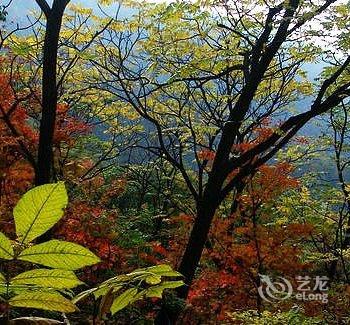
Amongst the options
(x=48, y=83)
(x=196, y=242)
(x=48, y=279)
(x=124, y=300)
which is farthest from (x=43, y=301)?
(x=196, y=242)

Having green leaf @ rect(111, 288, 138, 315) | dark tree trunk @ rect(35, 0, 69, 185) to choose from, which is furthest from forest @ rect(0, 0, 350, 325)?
green leaf @ rect(111, 288, 138, 315)

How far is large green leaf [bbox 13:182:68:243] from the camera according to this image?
2.18 ft

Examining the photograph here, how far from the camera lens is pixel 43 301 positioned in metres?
0.71

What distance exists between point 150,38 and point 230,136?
13.0ft

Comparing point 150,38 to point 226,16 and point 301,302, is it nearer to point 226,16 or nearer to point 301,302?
point 226,16

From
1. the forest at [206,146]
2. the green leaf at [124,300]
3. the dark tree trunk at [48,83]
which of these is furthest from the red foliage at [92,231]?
the green leaf at [124,300]

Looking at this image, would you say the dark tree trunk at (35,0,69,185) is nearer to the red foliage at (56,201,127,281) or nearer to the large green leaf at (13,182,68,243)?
the large green leaf at (13,182,68,243)

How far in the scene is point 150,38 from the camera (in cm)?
989

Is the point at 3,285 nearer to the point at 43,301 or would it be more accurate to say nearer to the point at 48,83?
the point at 43,301

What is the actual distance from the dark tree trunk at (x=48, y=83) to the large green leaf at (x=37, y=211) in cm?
494

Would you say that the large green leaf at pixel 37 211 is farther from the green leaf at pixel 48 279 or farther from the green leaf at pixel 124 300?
the green leaf at pixel 124 300

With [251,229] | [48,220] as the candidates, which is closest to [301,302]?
[251,229]

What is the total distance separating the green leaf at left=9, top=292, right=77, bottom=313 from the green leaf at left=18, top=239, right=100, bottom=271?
0.23ft

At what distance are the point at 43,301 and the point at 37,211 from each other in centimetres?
16
